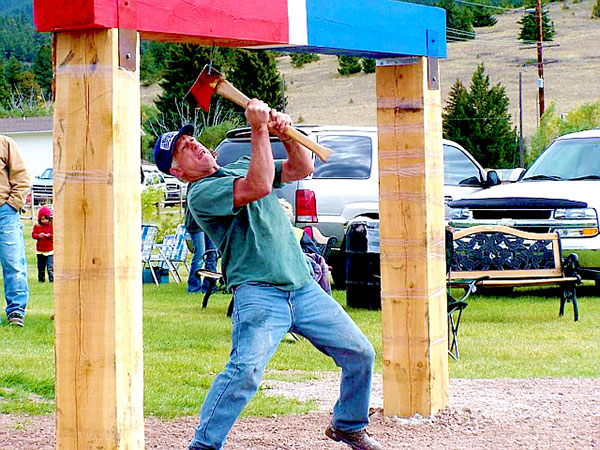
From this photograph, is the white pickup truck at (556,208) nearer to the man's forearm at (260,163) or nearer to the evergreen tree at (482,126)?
the man's forearm at (260,163)

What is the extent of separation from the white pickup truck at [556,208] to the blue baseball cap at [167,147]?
7740mm

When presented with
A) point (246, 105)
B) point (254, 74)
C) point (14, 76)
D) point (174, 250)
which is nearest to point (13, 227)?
point (246, 105)

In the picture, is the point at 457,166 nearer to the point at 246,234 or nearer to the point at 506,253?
the point at 506,253

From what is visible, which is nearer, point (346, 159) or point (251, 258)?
point (251, 258)

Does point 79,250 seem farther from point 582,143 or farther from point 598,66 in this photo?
point 598,66

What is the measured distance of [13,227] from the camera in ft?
34.6

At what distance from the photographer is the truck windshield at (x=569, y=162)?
1426 centimetres

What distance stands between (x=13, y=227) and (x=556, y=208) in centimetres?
616

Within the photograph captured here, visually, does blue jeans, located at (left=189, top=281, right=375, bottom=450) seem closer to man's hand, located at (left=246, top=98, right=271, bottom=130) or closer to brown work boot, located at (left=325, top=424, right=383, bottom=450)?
brown work boot, located at (left=325, top=424, right=383, bottom=450)

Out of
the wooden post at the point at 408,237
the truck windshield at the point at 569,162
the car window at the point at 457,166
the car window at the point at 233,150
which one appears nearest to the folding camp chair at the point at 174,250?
the car window at the point at 233,150

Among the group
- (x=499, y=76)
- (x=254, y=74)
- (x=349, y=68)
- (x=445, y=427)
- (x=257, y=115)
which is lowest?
(x=445, y=427)

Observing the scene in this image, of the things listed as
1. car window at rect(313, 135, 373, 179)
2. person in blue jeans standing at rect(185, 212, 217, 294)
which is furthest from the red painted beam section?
car window at rect(313, 135, 373, 179)

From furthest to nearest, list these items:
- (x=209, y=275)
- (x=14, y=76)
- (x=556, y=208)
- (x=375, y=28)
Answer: (x=14, y=76) → (x=556, y=208) → (x=209, y=275) → (x=375, y=28)

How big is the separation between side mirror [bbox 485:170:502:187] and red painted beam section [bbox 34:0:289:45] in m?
9.47
